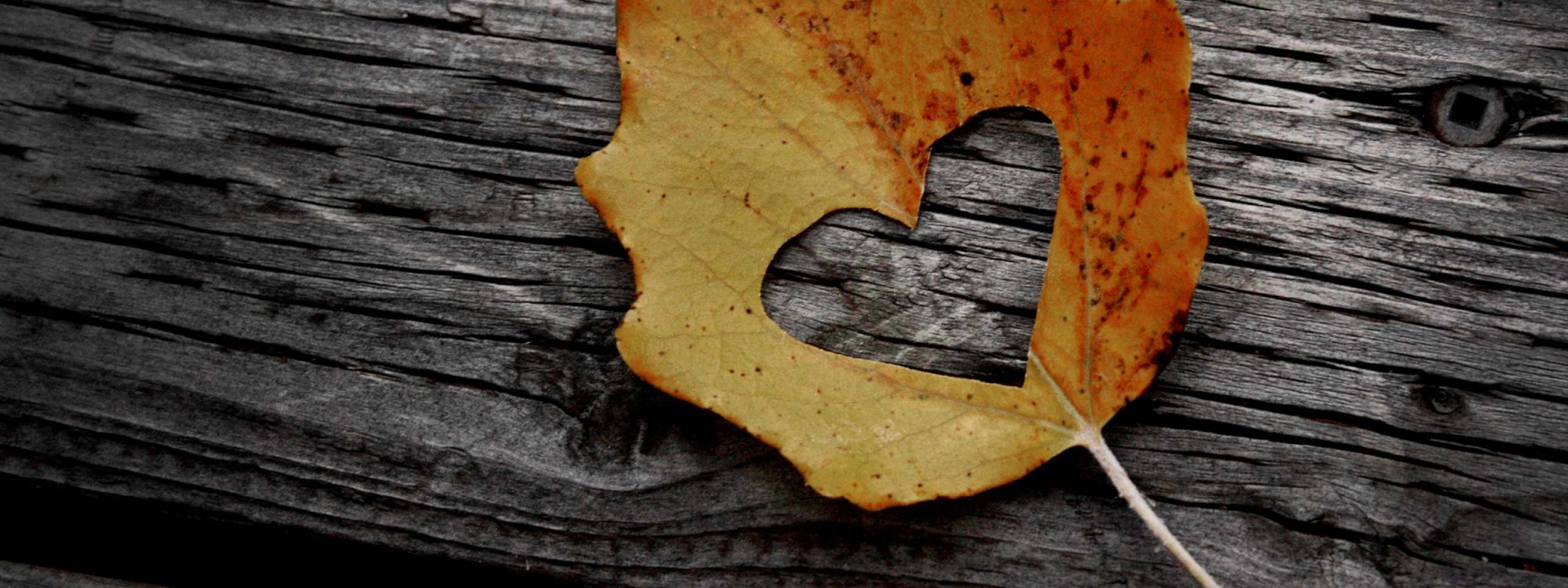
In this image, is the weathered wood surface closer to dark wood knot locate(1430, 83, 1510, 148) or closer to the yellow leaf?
dark wood knot locate(1430, 83, 1510, 148)

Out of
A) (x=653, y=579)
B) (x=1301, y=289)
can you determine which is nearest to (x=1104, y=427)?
(x=1301, y=289)

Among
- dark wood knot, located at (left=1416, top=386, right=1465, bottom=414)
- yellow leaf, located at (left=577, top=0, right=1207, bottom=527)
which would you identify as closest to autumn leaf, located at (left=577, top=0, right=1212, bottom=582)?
yellow leaf, located at (left=577, top=0, right=1207, bottom=527)

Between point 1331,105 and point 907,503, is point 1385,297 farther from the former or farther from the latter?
point 907,503

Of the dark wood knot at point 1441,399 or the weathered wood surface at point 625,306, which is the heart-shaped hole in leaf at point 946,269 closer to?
the weathered wood surface at point 625,306

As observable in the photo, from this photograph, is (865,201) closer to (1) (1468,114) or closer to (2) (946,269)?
(2) (946,269)

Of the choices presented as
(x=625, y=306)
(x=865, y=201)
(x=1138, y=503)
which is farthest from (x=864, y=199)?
(x=1138, y=503)
